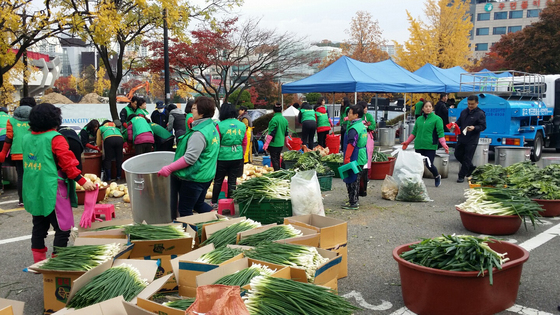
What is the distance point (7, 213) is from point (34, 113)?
4.38 metres

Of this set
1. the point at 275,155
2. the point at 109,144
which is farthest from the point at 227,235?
the point at 109,144

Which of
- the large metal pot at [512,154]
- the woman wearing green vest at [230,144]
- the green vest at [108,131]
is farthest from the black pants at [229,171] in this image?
the large metal pot at [512,154]

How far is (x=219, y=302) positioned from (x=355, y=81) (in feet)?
40.2

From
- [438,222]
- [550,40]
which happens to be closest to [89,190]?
[438,222]

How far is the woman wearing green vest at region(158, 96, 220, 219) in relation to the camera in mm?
5297

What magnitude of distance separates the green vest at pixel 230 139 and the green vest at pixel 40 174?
3.00 metres

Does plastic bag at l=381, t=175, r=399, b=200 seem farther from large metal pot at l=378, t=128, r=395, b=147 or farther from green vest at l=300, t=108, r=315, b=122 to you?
large metal pot at l=378, t=128, r=395, b=147

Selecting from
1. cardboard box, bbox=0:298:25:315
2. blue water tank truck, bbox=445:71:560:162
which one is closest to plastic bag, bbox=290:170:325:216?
cardboard box, bbox=0:298:25:315

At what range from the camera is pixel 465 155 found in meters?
9.98

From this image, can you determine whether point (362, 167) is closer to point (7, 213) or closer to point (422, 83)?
point (7, 213)

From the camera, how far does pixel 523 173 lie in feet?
24.7

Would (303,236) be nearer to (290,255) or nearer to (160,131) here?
(290,255)

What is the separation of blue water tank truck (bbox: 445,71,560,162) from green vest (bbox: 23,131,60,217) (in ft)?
34.7

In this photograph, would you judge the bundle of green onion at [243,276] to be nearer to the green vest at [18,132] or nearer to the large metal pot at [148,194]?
the large metal pot at [148,194]
